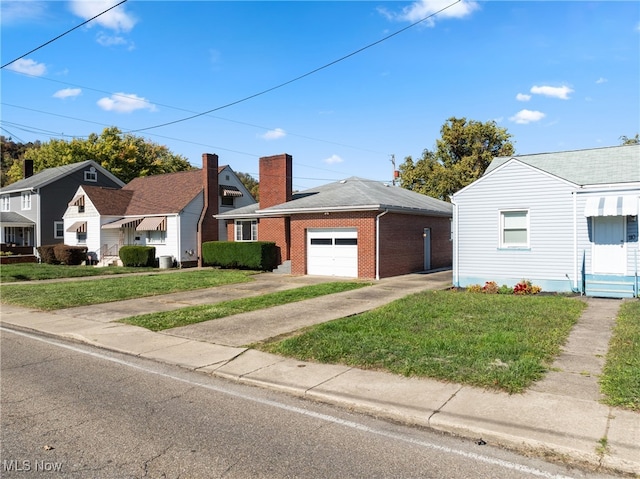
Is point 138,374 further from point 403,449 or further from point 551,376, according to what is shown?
point 551,376

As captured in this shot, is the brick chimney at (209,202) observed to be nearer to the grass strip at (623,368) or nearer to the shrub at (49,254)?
the shrub at (49,254)

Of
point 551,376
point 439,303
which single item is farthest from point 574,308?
point 551,376

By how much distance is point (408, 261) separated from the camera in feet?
73.2

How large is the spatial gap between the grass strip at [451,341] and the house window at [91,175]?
35760 mm

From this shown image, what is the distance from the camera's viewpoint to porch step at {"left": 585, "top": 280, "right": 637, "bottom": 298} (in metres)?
13.6

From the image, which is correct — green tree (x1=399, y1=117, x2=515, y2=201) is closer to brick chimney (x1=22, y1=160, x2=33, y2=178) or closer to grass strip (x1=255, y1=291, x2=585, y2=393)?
grass strip (x1=255, y1=291, x2=585, y2=393)

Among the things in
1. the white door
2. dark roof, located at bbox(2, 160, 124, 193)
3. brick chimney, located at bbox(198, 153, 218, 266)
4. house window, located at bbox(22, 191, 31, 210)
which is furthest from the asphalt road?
house window, located at bbox(22, 191, 31, 210)

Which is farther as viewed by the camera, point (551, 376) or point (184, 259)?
point (184, 259)

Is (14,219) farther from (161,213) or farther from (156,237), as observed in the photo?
(161,213)

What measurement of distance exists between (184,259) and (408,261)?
15.1m

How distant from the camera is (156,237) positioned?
3144 centimetres

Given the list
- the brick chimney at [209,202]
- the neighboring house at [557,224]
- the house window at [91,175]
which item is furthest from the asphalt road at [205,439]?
the house window at [91,175]

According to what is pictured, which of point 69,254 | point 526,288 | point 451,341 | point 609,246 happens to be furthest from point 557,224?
point 69,254

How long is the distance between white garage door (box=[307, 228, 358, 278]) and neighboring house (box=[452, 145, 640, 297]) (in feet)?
17.7
